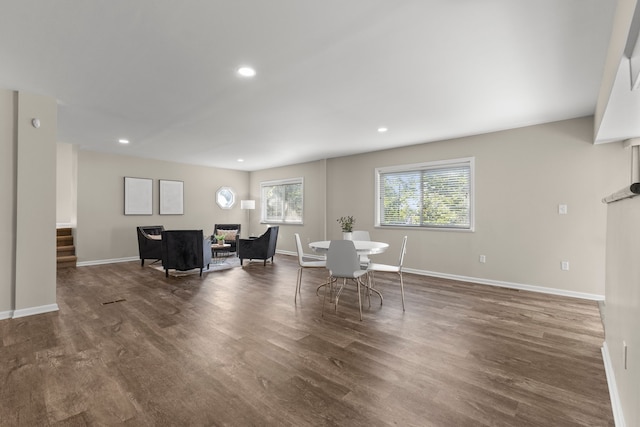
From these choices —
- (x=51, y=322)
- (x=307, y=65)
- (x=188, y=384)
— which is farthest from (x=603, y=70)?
(x=51, y=322)

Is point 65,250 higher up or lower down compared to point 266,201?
lower down

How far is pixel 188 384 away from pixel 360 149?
5.02 metres

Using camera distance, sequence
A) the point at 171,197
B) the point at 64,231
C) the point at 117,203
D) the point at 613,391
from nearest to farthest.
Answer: the point at 613,391, the point at 64,231, the point at 117,203, the point at 171,197

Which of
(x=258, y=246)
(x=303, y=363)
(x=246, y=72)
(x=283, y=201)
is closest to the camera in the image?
(x=303, y=363)

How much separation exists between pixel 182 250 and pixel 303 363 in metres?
3.77

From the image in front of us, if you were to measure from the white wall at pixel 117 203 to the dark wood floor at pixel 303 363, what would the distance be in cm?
299

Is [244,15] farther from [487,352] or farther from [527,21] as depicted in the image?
[487,352]

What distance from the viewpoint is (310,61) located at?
2514 mm

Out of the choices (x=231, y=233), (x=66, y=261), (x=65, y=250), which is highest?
(x=231, y=233)

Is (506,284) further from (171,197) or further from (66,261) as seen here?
(66,261)

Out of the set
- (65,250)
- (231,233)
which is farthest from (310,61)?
(65,250)

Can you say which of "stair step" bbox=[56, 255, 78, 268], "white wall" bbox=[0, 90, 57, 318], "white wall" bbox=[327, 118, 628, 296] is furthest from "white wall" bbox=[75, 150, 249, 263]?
"white wall" bbox=[327, 118, 628, 296]

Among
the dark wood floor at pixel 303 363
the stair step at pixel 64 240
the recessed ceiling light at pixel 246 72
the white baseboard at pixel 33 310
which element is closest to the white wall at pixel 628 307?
the dark wood floor at pixel 303 363

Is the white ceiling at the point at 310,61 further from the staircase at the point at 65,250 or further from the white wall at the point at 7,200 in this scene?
the staircase at the point at 65,250
